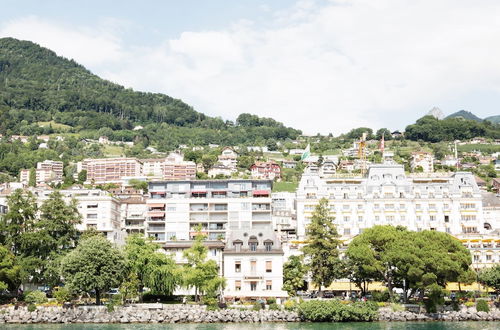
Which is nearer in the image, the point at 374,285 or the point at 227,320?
the point at 227,320

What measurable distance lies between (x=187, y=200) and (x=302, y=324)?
185 ft

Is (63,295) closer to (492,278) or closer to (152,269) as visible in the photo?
(152,269)

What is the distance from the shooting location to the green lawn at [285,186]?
168 m

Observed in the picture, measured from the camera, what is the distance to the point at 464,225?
350 ft

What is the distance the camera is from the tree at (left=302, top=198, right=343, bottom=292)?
238ft

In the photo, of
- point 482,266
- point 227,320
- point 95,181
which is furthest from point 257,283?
point 95,181

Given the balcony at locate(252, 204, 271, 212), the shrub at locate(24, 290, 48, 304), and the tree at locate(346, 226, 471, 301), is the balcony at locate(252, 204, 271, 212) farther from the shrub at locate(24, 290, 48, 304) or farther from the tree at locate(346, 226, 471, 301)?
the shrub at locate(24, 290, 48, 304)

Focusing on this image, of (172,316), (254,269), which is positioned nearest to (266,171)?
(254,269)

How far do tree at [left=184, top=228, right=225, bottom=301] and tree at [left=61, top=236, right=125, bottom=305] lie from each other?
24.6 feet

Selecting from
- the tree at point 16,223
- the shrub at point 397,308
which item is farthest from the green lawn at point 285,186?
the shrub at point 397,308

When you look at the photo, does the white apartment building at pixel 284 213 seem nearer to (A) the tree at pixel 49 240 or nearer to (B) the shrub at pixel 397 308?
(A) the tree at pixel 49 240

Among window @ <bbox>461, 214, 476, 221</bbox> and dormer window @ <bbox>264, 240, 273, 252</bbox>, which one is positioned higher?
window @ <bbox>461, 214, 476, 221</bbox>

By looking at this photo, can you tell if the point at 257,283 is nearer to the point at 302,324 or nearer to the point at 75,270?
the point at 302,324

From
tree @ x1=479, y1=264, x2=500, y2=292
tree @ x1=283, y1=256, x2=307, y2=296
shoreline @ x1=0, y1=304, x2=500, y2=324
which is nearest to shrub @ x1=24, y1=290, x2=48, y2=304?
shoreline @ x1=0, y1=304, x2=500, y2=324
